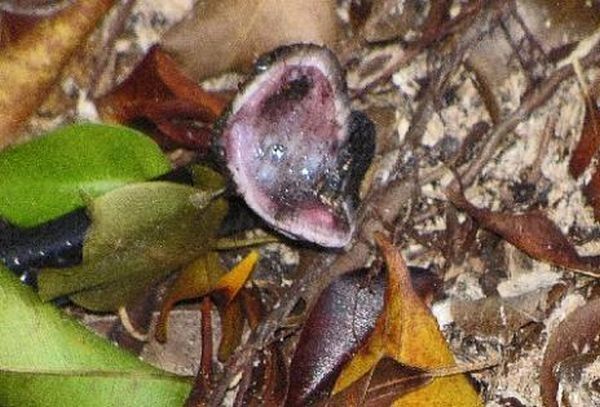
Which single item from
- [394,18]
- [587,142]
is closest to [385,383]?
[587,142]

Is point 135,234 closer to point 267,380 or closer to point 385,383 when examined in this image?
point 267,380

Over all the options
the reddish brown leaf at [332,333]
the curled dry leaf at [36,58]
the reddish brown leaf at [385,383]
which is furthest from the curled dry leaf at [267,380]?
the curled dry leaf at [36,58]

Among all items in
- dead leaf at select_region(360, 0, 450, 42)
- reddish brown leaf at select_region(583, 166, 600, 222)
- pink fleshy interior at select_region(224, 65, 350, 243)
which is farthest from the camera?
dead leaf at select_region(360, 0, 450, 42)

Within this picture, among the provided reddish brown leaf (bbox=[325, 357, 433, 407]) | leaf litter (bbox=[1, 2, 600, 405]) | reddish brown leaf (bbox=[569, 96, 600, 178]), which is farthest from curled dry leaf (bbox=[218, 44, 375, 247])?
reddish brown leaf (bbox=[569, 96, 600, 178])

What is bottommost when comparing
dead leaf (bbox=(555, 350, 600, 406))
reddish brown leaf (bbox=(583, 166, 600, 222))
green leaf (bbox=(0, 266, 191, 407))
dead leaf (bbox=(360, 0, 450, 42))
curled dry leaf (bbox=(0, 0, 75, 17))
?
dead leaf (bbox=(555, 350, 600, 406))

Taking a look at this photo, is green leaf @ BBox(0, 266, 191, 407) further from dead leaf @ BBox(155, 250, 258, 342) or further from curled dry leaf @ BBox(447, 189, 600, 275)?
curled dry leaf @ BBox(447, 189, 600, 275)

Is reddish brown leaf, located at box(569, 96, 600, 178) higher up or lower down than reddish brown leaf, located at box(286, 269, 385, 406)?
higher up

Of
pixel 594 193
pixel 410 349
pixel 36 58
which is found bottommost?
pixel 410 349
